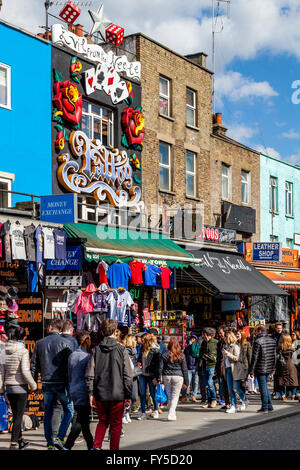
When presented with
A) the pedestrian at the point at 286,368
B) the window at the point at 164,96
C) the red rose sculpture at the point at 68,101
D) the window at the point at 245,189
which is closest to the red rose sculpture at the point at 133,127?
the window at the point at 164,96

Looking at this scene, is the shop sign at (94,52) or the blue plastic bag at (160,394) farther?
the shop sign at (94,52)

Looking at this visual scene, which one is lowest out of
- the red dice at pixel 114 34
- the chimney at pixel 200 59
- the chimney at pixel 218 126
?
the chimney at pixel 218 126

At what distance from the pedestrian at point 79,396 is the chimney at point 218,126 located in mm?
21107

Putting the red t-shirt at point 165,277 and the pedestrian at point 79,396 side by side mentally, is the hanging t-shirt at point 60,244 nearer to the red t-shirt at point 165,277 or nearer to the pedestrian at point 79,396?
the red t-shirt at point 165,277

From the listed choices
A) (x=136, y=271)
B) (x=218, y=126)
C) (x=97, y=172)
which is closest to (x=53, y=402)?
(x=136, y=271)

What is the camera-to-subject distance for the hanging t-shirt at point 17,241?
1420 centimetres

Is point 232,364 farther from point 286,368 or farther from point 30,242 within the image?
point 30,242

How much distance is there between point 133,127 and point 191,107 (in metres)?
4.86

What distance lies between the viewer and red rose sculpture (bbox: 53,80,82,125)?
19688mm

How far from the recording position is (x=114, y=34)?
886 inches

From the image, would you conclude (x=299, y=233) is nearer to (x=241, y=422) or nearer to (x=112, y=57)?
(x=112, y=57)
